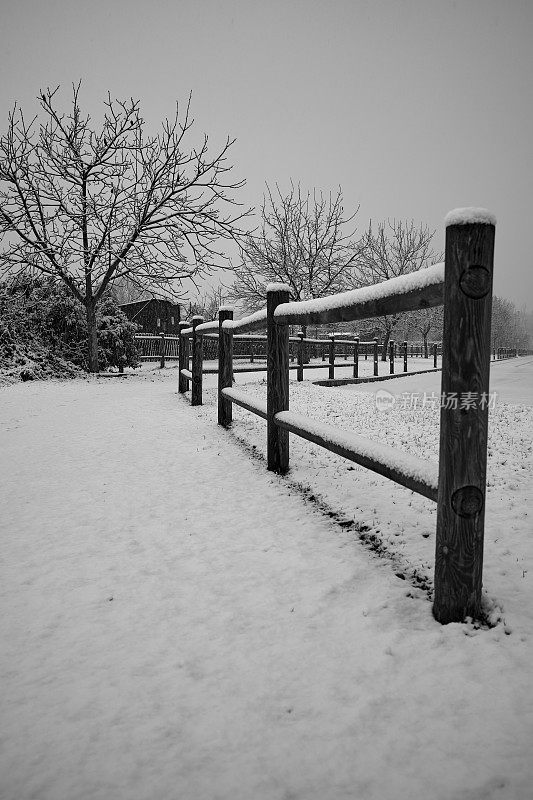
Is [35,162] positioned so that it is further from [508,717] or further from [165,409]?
[508,717]

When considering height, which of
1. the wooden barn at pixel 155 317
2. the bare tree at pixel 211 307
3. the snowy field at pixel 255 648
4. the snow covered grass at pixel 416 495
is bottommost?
the snowy field at pixel 255 648

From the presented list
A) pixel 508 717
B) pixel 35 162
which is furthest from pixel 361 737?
pixel 35 162

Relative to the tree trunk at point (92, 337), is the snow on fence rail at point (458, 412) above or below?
below

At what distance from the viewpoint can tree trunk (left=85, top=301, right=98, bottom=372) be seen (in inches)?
498

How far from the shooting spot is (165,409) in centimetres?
673

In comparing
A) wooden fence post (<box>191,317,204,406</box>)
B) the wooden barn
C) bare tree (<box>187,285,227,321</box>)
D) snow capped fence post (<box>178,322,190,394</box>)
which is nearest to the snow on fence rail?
wooden fence post (<box>191,317,204,406</box>)

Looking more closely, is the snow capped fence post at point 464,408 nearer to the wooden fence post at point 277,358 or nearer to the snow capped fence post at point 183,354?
the wooden fence post at point 277,358

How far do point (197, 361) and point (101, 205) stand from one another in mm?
8851

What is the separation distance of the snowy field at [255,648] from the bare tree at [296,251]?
18930mm

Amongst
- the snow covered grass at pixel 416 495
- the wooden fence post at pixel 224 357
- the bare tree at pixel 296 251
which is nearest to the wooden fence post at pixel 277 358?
the snow covered grass at pixel 416 495

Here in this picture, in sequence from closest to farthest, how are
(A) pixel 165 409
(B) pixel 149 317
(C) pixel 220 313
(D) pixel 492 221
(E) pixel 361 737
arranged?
(E) pixel 361 737
(D) pixel 492 221
(C) pixel 220 313
(A) pixel 165 409
(B) pixel 149 317

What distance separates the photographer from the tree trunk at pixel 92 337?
41.5 feet

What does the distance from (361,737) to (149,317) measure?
3509cm

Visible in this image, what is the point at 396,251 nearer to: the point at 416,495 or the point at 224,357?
the point at 224,357
